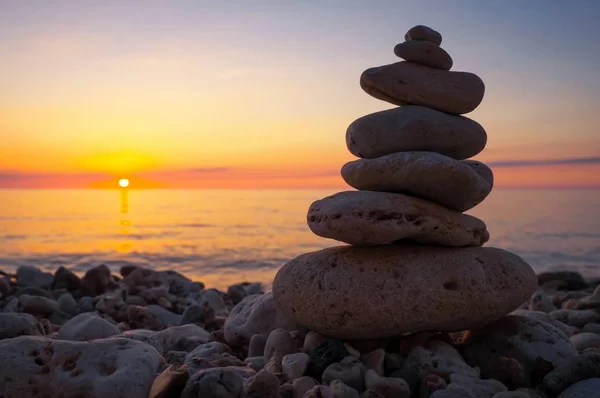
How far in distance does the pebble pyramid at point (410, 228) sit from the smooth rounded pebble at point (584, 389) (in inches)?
42.1

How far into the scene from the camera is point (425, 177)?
215 inches

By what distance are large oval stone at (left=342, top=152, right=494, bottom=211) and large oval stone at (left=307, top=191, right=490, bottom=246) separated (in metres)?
0.12

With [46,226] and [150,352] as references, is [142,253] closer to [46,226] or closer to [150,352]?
[46,226]

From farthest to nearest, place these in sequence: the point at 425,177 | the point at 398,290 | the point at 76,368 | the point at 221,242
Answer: the point at 221,242 < the point at 425,177 < the point at 398,290 < the point at 76,368

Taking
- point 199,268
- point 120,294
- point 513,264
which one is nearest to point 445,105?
point 513,264

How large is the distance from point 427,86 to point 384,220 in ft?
5.11

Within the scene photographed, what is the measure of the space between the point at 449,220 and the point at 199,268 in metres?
16.1

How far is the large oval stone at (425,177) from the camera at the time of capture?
545 cm

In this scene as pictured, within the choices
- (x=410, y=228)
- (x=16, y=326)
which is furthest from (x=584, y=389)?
(x=16, y=326)

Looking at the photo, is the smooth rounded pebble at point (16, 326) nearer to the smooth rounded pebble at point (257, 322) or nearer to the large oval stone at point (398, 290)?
the smooth rounded pebble at point (257, 322)

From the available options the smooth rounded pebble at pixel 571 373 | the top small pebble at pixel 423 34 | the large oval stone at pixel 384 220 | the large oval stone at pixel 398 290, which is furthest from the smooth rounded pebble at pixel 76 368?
the top small pebble at pixel 423 34

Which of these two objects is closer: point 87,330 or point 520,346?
point 520,346

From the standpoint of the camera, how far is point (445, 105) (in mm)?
5984

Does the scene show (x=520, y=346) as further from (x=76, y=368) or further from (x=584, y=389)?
(x=76, y=368)
